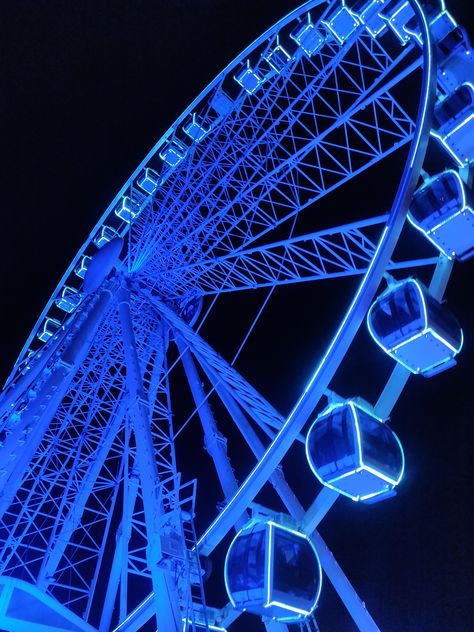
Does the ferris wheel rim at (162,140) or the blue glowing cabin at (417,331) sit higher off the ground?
the ferris wheel rim at (162,140)

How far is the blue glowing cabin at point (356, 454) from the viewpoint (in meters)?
5.90

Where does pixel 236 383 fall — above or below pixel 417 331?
below

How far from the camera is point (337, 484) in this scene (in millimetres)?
6047

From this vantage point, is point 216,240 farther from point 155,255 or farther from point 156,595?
point 156,595

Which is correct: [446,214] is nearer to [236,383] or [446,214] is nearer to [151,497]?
[236,383]

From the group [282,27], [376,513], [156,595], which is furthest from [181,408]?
[156,595]

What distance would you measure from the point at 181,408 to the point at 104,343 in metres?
9.42

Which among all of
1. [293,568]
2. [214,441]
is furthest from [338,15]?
[293,568]

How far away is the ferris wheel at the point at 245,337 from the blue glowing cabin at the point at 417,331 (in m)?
0.02

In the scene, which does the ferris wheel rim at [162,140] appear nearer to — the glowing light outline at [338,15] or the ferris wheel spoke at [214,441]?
the glowing light outline at [338,15]

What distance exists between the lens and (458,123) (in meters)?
7.02

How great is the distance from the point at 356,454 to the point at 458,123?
3.91 m

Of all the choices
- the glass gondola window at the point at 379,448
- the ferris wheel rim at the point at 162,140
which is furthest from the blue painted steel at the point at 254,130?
the glass gondola window at the point at 379,448

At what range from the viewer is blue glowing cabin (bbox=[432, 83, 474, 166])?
6965 millimetres
